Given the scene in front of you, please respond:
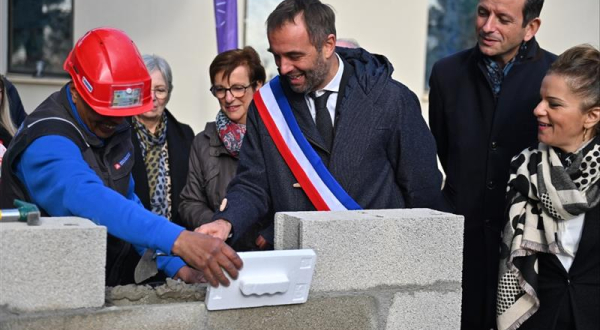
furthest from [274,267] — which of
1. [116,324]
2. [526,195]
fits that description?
[526,195]

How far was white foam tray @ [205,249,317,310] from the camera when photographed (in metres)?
3.19

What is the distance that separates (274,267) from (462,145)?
1720mm

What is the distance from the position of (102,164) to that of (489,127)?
1950mm

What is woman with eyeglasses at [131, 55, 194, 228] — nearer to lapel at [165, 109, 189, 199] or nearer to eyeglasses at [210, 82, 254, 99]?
lapel at [165, 109, 189, 199]

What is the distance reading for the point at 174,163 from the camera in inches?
225

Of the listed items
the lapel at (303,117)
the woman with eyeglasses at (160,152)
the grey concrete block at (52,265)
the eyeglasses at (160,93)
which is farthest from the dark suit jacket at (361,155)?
the eyeglasses at (160,93)

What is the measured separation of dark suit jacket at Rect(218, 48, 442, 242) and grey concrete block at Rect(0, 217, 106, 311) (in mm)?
990

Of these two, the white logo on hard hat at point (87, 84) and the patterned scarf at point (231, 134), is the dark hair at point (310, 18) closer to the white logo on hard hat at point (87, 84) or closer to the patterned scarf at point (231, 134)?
the white logo on hard hat at point (87, 84)

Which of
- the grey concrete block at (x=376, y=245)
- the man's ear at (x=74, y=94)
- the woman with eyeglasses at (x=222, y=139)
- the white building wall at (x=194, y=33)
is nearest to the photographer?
the grey concrete block at (x=376, y=245)

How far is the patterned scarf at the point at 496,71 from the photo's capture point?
14.9 feet

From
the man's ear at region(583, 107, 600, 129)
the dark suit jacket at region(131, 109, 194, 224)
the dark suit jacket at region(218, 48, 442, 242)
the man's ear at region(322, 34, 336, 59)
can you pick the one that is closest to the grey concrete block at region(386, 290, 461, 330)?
the dark suit jacket at region(218, 48, 442, 242)

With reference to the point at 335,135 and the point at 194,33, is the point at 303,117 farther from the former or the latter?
the point at 194,33

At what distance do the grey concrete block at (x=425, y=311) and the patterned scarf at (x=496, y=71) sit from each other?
4.20ft

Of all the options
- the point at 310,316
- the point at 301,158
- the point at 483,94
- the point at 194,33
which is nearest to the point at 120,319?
the point at 310,316
